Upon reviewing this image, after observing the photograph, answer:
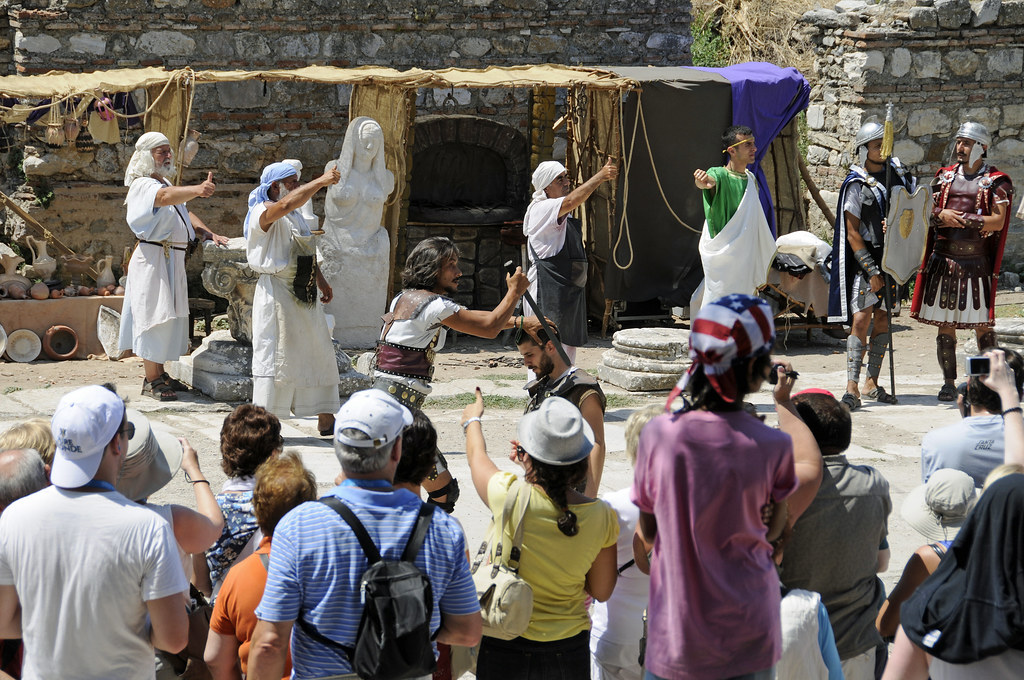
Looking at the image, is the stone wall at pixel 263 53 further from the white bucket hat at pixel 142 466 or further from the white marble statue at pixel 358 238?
the white bucket hat at pixel 142 466

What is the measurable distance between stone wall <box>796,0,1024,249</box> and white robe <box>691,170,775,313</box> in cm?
413

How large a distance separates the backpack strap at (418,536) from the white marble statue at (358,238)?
7.24m

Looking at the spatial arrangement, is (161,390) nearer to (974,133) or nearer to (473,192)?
(473,192)

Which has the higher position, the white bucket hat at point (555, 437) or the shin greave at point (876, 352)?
the white bucket hat at point (555, 437)

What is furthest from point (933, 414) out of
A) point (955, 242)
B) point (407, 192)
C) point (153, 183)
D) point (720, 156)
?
point (153, 183)

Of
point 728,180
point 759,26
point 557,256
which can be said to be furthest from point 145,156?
point 759,26

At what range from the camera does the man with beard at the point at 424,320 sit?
17.1 feet

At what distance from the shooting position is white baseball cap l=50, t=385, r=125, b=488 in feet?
9.97

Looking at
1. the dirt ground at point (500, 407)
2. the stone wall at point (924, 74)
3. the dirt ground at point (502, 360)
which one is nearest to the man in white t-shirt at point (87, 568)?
the dirt ground at point (500, 407)

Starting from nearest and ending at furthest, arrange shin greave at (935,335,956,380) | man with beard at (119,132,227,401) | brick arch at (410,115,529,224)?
man with beard at (119,132,227,401) → shin greave at (935,335,956,380) → brick arch at (410,115,529,224)

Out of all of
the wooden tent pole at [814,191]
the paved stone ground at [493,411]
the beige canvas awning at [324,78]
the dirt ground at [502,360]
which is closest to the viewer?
the paved stone ground at [493,411]

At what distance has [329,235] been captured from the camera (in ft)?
33.9

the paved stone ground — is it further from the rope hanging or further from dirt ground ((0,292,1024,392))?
the rope hanging

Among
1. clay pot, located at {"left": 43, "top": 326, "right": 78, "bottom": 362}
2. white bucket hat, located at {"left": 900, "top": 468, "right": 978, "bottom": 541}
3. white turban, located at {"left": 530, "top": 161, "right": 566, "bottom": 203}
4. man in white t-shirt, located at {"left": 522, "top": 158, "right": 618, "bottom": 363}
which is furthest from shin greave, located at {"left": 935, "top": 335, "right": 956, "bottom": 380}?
clay pot, located at {"left": 43, "top": 326, "right": 78, "bottom": 362}
